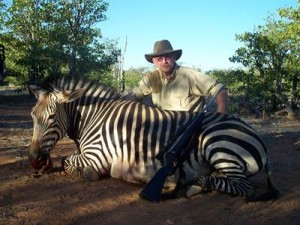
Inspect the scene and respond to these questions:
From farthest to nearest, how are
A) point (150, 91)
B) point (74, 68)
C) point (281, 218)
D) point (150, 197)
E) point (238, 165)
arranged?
point (74, 68) → point (150, 91) → point (238, 165) → point (150, 197) → point (281, 218)

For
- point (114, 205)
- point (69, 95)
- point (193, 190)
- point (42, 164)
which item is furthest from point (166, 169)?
point (42, 164)

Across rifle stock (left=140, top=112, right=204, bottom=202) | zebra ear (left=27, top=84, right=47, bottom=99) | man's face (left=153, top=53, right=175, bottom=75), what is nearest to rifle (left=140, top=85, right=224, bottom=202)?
rifle stock (left=140, top=112, right=204, bottom=202)

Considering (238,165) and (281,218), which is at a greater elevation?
(238,165)

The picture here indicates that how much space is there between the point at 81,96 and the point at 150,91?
2.99ft

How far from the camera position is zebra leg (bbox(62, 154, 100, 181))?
3947 millimetres

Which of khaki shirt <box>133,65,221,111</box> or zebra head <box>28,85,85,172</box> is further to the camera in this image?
khaki shirt <box>133,65,221,111</box>

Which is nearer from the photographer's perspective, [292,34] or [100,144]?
[100,144]

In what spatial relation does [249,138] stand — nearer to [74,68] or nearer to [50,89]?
[50,89]

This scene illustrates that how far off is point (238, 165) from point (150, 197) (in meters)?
0.87

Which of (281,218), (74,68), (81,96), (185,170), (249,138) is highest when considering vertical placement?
(74,68)

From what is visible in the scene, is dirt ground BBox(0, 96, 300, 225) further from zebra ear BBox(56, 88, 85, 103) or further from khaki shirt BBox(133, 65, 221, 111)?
khaki shirt BBox(133, 65, 221, 111)

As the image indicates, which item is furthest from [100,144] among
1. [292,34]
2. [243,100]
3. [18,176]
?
[243,100]

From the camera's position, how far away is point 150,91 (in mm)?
4777

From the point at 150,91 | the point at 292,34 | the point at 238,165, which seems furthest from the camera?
the point at 292,34
